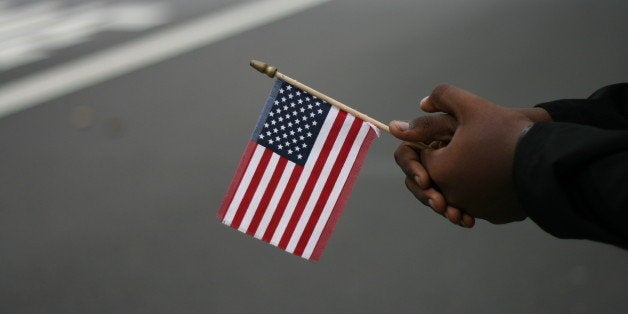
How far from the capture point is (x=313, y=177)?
3.29 feet

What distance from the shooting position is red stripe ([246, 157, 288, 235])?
1.00 metres

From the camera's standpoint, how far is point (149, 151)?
4.56 feet

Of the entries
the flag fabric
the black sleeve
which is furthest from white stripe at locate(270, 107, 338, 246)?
the black sleeve

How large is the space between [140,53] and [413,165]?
686mm

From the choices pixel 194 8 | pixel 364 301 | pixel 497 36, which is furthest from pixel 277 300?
pixel 497 36

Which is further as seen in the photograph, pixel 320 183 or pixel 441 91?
pixel 320 183

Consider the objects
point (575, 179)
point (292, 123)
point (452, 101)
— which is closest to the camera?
point (575, 179)

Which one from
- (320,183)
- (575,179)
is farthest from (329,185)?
(575,179)

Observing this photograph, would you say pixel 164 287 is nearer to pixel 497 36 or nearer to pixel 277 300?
pixel 277 300

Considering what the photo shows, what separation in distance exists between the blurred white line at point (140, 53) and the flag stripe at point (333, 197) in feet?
1.68

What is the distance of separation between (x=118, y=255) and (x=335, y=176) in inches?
23.4

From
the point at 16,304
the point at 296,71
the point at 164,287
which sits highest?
the point at 296,71

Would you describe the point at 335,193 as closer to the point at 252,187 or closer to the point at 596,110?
the point at 252,187

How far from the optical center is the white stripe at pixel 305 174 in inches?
38.4
